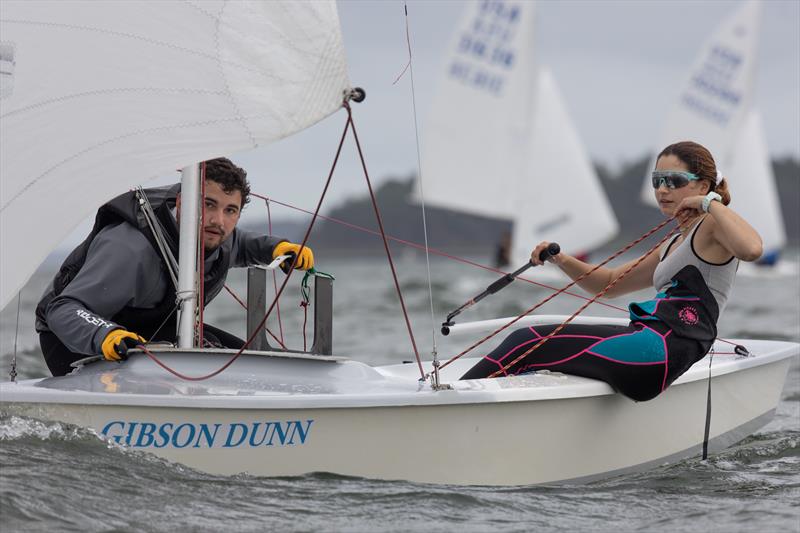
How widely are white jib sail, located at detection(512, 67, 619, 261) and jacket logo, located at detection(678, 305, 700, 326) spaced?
1310cm

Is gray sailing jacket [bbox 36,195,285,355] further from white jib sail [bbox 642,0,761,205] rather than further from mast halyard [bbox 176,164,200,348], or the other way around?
white jib sail [bbox 642,0,761,205]

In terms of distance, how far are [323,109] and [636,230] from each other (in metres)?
52.6

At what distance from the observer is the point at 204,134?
2785mm

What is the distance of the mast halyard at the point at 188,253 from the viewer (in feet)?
9.75

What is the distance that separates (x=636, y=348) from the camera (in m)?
3.01

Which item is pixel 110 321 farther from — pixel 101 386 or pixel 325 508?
pixel 325 508

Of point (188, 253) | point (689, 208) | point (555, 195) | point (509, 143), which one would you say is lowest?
point (188, 253)

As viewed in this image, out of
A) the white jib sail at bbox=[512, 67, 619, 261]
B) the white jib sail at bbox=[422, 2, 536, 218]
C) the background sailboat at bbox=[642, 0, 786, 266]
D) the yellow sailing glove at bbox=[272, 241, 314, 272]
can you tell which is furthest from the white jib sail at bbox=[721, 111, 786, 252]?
the yellow sailing glove at bbox=[272, 241, 314, 272]

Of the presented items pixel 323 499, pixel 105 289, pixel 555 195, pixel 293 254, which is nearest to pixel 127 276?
pixel 105 289

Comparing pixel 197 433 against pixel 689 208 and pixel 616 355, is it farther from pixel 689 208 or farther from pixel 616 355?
pixel 689 208

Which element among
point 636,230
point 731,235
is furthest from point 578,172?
point 636,230

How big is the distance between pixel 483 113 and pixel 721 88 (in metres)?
4.81

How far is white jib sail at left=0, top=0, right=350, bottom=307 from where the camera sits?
2.74m

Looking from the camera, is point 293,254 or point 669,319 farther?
point 293,254
